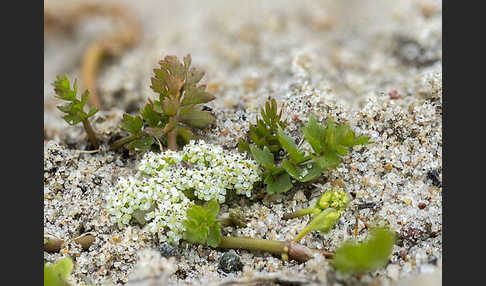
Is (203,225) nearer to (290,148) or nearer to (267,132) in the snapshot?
(290,148)

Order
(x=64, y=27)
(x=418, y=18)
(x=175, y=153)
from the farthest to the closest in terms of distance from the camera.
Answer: (x=64, y=27), (x=418, y=18), (x=175, y=153)

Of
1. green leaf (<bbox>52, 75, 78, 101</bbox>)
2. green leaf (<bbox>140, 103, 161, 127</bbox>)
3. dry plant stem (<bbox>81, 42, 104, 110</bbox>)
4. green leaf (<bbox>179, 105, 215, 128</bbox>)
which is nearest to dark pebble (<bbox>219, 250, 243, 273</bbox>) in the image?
green leaf (<bbox>179, 105, 215, 128</bbox>)

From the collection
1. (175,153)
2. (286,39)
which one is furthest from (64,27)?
(175,153)

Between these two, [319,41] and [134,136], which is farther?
[319,41]

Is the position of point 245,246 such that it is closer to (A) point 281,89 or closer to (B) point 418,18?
(A) point 281,89

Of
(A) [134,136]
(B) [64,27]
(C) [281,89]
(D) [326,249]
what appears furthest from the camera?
(B) [64,27]

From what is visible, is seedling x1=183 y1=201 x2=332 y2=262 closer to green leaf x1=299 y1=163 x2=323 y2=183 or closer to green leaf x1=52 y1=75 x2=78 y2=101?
green leaf x1=299 y1=163 x2=323 y2=183

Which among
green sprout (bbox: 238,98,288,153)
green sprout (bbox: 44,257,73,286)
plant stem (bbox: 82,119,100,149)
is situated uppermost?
plant stem (bbox: 82,119,100,149)

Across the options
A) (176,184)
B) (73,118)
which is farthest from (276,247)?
(73,118)
